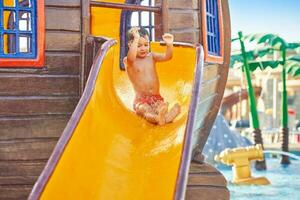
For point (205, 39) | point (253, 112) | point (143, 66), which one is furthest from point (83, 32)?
point (253, 112)

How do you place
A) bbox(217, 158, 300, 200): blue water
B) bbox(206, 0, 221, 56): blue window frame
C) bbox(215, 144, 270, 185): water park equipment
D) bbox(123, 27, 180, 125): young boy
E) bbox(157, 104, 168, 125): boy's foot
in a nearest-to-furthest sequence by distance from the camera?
1. bbox(157, 104, 168, 125): boy's foot
2. bbox(123, 27, 180, 125): young boy
3. bbox(206, 0, 221, 56): blue window frame
4. bbox(217, 158, 300, 200): blue water
5. bbox(215, 144, 270, 185): water park equipment

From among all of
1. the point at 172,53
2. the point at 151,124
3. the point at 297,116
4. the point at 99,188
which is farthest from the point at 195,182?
the point at 297,116

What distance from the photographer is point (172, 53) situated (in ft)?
16.0

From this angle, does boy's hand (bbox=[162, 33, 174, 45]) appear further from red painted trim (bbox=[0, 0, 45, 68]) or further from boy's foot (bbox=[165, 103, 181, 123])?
red painted trim (bbox=[0, 0, 45, 68])

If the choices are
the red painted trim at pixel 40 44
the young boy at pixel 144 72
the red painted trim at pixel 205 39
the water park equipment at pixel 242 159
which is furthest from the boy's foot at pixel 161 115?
the water park equipment at pixel 242 159

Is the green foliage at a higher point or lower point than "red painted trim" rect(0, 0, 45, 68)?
higher

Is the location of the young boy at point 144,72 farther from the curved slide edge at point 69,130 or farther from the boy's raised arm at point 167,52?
the curved slide edge at point 69,130

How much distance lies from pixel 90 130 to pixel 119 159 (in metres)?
0.38

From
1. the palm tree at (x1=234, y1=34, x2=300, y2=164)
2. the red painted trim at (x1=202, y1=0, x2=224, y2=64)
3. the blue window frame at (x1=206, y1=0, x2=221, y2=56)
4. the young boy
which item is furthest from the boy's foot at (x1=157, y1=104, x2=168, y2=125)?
the palm tree at (x1=234, y1=34, x2=300, y2=164)

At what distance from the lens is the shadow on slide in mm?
3547

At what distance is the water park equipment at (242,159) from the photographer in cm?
980

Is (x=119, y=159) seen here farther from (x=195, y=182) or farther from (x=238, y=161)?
(x=238, y=161)

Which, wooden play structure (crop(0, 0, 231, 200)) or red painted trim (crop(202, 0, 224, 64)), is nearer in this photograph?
wooden play structure (crop(0, 0, 231, 200))

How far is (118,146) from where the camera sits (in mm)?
4328
